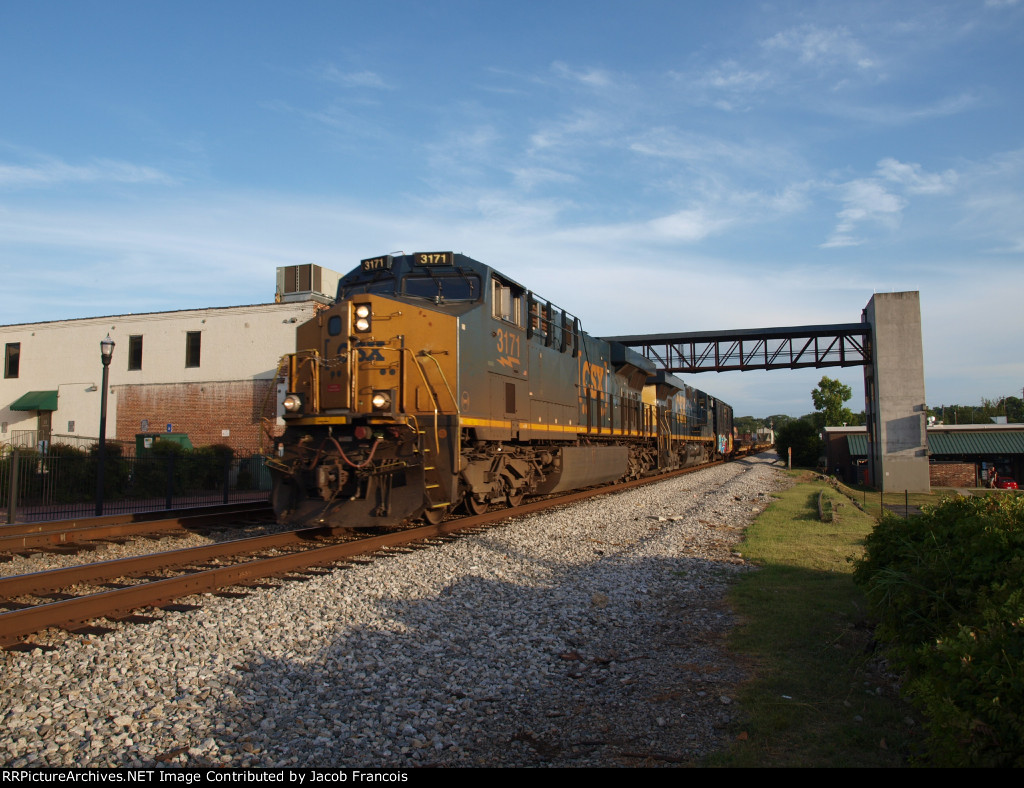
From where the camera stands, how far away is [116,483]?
Result: 1728 cm

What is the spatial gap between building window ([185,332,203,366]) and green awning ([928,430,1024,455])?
35.9m

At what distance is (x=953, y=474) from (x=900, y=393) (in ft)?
34.7

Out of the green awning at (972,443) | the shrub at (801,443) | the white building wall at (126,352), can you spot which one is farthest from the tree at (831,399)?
the white building wall at (126,352)

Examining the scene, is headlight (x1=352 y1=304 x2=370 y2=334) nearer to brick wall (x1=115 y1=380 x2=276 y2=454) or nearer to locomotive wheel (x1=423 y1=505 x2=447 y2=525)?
locomotive wheel (x1=423 y1=505 x2=447 y2=525)

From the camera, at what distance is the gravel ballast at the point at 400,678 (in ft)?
11.0

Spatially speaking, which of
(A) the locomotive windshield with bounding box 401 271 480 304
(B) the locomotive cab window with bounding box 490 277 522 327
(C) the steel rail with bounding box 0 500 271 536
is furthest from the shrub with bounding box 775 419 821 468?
(C) the steel rail with bounding box 0 500 271 536

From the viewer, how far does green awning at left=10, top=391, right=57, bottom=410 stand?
2738cm

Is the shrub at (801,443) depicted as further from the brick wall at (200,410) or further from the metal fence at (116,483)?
the metal fence at (116,483)

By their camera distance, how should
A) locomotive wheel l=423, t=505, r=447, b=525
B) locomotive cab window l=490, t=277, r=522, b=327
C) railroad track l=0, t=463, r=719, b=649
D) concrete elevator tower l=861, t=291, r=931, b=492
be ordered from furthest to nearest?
concrete elevator tower l=861, t=291, r=931, b=492 < locomotive cab window l=490, t=277, r=522, b=327 < locomotive wheel l=423, t=505, r=447, b=525 < railroad track l=0, t=463, r=719, b=649

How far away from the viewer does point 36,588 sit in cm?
648

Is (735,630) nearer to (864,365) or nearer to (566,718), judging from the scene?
(566,718)

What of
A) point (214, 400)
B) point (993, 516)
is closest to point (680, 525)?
point (993, 516)

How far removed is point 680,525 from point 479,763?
27.5 ft

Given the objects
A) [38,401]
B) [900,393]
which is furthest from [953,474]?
[38,401]
